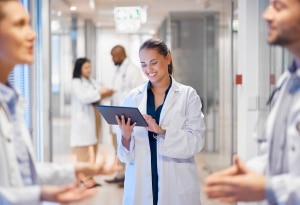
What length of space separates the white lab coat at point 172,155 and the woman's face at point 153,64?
0.39 ft

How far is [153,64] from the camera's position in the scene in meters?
3.00

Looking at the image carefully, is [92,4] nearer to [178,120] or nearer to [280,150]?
[178,120]

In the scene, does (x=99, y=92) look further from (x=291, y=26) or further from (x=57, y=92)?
(x=291, y=26)

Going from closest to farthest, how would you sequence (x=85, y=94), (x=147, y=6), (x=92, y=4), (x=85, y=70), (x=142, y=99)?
(x=142, y=99), (x=85, y=94), (x=85, y=70), (x=92, y=4), (x=147, y=6)

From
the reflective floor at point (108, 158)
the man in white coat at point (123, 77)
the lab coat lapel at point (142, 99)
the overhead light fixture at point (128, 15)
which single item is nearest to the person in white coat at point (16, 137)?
the lab coat lapel at point (142, 99)

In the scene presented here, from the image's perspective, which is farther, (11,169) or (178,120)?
(178,120)

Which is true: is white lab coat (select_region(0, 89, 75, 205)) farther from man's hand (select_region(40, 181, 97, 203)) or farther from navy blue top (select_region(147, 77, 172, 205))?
navy blue top (select_region(147, 77, 172, 205))

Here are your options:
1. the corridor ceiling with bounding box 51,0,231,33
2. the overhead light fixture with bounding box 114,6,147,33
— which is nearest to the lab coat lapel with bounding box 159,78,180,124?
the corridor ceiling with bounding box 51,0,231,33

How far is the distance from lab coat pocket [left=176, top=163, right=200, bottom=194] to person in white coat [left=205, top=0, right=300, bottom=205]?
136 centimetres

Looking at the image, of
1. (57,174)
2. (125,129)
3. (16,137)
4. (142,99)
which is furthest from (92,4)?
(16,137)

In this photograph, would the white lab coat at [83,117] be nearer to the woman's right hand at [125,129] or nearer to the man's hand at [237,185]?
the woman's right hand at [125,129]

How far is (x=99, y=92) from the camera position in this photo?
6.03 metres

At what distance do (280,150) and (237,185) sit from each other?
6.8 inches

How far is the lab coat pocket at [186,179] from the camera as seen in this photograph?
294 centimetres
